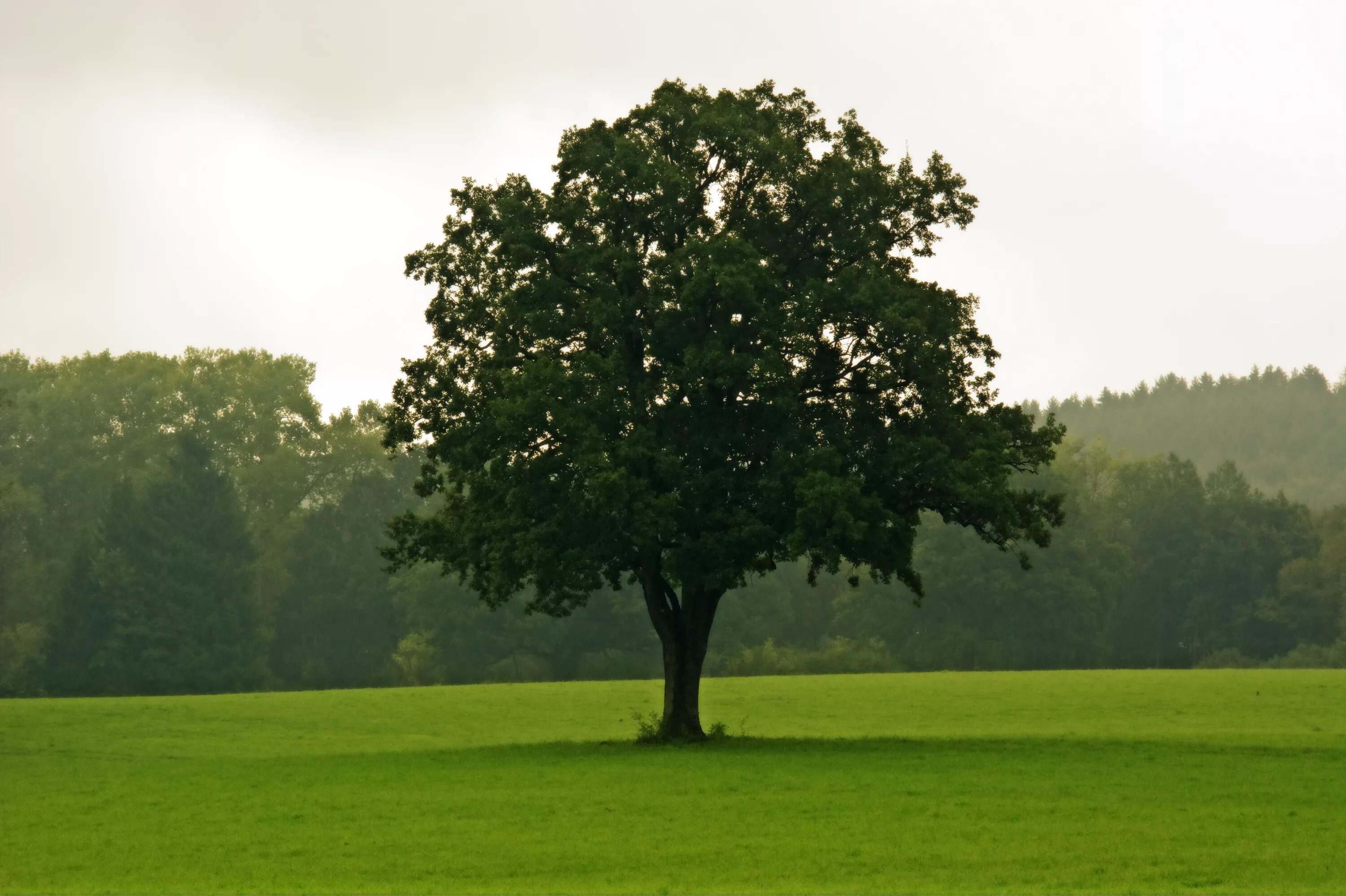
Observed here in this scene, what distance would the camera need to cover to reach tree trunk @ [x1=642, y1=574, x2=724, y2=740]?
37594mm

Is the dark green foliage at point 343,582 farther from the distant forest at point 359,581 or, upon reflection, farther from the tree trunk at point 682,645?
the tree trunk at point 682,645

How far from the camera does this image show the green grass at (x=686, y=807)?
1941 centimetres

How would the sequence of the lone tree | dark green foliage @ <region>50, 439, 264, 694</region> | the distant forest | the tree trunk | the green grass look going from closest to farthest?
the green grass → the lone tree → the tree trunk → dark green foliage @ <region>50, 439, 264, 694</region> → the distant forest

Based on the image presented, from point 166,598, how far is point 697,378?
6582cm

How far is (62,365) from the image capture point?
11025 centimetres

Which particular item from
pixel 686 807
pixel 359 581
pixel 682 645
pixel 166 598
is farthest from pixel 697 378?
pixel 359 581

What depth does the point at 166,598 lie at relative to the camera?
90.2 meters

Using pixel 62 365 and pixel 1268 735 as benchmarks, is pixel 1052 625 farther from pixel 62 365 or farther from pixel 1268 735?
pixel 62 365

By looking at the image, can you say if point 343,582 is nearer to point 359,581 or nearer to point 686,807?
point 359,581

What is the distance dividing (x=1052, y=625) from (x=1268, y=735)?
62225 millimetres

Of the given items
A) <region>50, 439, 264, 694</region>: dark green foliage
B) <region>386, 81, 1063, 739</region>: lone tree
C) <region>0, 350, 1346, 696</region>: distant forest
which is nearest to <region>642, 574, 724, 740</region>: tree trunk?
<region>386, 81, 1063, 739</region>: lone tree

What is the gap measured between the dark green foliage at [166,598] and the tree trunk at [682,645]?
195 ft

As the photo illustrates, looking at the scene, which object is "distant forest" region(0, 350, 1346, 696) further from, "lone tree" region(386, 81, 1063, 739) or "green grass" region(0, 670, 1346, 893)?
"lone tree" region(386, 81, 1063, 739)

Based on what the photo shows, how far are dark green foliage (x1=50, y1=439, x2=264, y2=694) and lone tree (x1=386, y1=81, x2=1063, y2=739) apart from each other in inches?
2239
